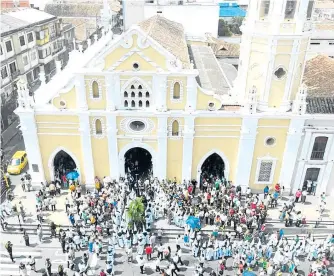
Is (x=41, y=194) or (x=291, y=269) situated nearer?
(x=291, y=269)

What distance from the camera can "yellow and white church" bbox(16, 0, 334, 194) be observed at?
23.7 meters

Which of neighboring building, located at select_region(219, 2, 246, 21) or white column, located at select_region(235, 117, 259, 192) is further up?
neighboring building, located at select_region(219, 2, 246, 21)

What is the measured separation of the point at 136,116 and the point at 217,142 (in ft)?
20.8

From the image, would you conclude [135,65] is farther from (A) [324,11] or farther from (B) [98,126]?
(A) [324,11]

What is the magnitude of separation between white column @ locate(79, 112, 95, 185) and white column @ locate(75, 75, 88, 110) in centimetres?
57

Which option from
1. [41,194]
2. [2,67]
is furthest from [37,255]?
[2,67]

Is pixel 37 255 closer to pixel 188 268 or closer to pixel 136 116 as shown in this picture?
pixel 188 268

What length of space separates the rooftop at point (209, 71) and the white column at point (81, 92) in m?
10.6

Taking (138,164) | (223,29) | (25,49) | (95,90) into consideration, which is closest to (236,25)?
(223,29)

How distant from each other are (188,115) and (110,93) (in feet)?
18.5

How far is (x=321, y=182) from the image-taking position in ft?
92.6

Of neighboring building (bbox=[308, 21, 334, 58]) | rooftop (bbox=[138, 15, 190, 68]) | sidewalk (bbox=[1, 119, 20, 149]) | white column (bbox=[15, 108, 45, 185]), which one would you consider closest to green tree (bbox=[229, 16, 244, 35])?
neighboring building (bbox=[308, 21, 334, 58])

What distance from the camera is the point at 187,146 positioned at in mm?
26906

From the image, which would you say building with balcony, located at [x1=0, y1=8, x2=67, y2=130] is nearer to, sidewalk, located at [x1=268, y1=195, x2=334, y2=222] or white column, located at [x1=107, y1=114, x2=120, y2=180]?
white column, located at [x1=107, y1=114, x2=120, y2=180]
